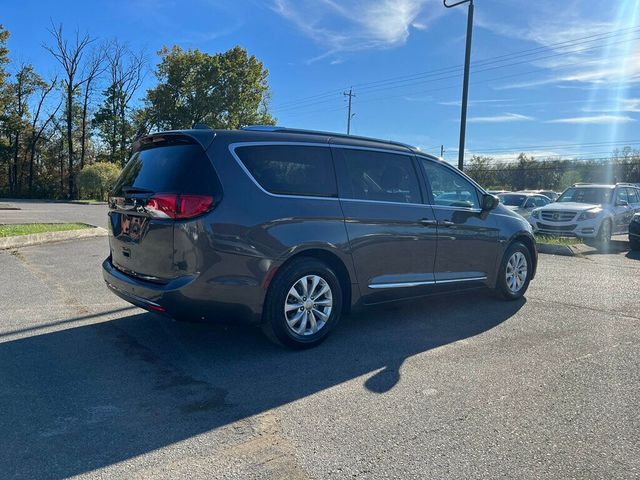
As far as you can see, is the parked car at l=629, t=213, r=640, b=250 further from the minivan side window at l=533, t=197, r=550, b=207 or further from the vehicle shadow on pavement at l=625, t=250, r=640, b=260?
the minivan side window at l=533, t=197, r=550, b=207

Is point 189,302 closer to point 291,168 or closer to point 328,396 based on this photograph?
point 328,396

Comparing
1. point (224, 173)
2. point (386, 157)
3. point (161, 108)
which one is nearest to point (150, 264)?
point (224, 173)

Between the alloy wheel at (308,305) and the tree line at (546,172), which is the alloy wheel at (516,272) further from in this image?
the tree line at (546,172)

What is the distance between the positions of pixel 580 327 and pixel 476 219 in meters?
1.57

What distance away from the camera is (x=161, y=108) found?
45844mm

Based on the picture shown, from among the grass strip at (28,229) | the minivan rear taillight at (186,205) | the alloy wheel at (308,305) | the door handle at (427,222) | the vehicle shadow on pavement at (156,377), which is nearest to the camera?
the vehicle shadow on pavement at (156,377)

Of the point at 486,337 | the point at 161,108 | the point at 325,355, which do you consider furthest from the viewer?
the point at 161,108

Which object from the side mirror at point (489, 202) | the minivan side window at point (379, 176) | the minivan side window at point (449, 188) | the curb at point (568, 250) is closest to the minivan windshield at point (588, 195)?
the curb at point (568, 250)

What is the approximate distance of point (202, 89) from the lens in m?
45.5

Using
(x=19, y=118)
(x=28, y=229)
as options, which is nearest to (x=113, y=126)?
(x=19, y=118)

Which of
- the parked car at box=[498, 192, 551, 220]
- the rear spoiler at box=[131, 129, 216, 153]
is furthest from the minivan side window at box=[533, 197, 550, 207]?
the rear spoiler at box=[131, 129, 216, 153]

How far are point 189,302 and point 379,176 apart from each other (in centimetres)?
230

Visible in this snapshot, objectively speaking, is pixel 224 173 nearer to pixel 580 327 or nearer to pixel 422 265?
pixel 422 265

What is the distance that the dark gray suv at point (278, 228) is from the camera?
3.99m
